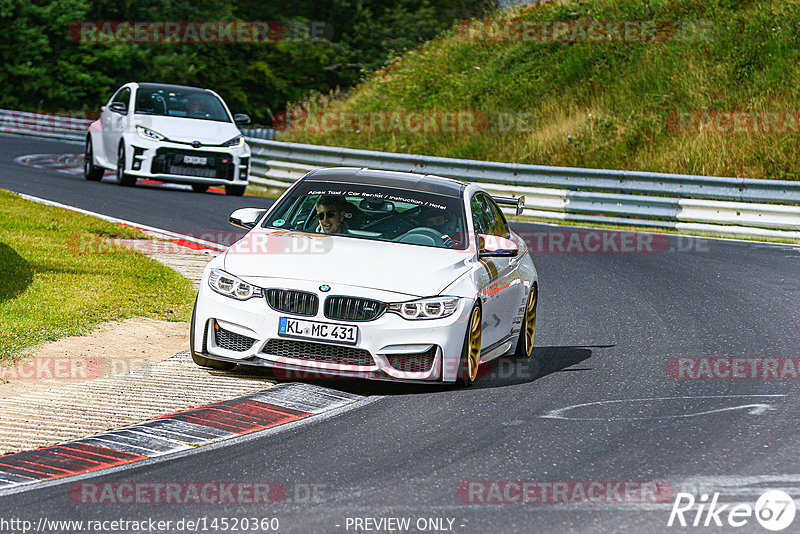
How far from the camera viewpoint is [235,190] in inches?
Result: 901

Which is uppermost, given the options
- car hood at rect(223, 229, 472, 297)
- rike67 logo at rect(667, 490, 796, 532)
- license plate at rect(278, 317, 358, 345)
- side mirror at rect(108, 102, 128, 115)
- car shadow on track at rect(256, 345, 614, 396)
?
side mirror at rect(108, 102, 128, 115)

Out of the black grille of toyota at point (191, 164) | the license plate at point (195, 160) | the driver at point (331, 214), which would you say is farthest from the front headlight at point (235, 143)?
the driver at point (331, 214)

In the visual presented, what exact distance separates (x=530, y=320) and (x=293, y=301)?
2804 millimetres

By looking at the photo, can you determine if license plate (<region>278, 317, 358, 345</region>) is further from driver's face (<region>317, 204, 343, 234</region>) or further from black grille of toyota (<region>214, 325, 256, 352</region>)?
driver's face (<region>317, 204, 343, 234</region>)

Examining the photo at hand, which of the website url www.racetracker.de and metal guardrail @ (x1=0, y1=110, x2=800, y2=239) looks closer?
the website url www.racetracker.de

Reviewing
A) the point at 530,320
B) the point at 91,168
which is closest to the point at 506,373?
the point at 530,320

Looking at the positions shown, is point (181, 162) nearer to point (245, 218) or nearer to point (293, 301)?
point (245, 218)

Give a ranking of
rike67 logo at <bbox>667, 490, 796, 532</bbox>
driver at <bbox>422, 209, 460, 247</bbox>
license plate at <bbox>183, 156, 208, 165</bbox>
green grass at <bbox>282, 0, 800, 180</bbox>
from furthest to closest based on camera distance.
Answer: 1. green grass at <bbox>282, 0, 800, 180</bbox>
2. license plate at <bbox>183, 156, 208, 165</bbox>
3. driver at <bbox>422, 209, 460, 247</bbox>
4. rike67 logo at <bbox>667, 490, 796, 532</bbox>

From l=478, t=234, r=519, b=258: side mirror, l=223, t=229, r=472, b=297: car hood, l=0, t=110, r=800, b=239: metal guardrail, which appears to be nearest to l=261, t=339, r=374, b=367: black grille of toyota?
l=223, t=229, r=472, b=297: car hood

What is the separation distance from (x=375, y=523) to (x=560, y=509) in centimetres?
90

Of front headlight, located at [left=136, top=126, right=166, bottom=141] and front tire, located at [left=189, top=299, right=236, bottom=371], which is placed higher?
front headlight, located at [left=136, top=126, right=166, bottom=141]

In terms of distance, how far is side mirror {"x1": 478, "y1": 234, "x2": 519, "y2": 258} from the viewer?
9.21 meters

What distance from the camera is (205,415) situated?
7531mm

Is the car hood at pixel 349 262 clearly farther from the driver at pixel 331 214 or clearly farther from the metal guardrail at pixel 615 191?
the metal guardrail at pixel 615 191
